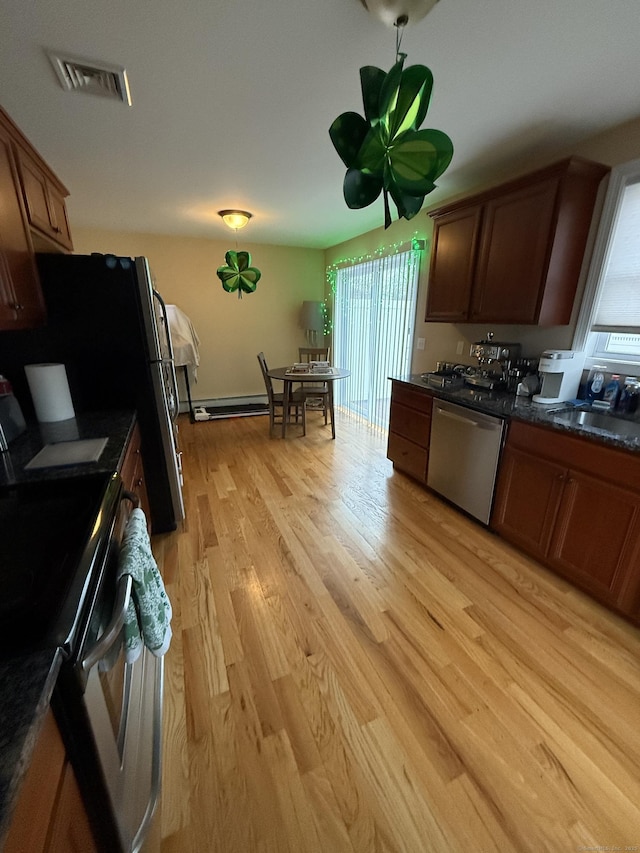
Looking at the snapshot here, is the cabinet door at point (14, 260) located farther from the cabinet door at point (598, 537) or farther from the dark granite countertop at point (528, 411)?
the cabinet door at point (598, 537)

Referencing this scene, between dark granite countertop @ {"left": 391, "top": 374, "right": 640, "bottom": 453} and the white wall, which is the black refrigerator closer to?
dark granite countertop @ {"left": 391, "top": 374, "right": 640, "bottom": 453}

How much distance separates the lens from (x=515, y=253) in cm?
221

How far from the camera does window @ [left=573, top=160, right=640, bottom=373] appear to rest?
6.36ft

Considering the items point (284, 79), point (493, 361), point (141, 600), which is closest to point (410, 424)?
point (493, 361)

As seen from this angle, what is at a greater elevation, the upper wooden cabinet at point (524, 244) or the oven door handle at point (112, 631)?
the upper wooden cabinet at point (524, 244)

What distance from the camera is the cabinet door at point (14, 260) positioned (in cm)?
147

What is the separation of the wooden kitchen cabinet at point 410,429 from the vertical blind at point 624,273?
119 centimetres

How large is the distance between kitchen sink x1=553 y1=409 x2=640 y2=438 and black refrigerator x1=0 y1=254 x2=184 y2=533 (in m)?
2.42

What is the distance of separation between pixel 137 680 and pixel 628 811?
1572mm

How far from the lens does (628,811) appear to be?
41.6 inches

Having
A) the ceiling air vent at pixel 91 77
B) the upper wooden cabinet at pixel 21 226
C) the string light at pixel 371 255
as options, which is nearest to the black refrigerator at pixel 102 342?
the upper wooden cabinet at pixel 21 226

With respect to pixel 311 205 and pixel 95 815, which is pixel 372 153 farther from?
pixel 311 205

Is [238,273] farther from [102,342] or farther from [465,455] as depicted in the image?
[465,455]

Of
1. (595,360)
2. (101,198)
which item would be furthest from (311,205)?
(595,360)
